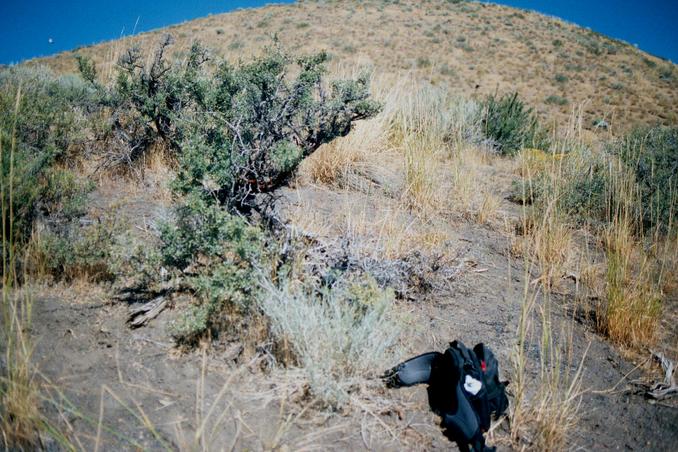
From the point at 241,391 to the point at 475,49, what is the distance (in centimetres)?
2892

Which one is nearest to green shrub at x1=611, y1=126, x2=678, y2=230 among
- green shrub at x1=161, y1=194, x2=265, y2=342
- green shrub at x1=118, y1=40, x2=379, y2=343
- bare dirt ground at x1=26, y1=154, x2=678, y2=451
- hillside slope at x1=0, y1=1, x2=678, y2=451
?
hillside slope at x1=0, y1=1, x2=678, y2=451

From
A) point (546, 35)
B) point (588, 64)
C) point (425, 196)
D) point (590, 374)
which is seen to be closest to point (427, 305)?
point (590, 374)

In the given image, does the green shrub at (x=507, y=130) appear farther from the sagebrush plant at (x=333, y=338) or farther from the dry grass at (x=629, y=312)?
the sagebrush plant at (x=333, y=338)

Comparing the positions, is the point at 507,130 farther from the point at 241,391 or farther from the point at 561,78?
the point at 561,78

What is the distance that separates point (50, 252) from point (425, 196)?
9.58ft

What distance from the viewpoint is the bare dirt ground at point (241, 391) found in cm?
148

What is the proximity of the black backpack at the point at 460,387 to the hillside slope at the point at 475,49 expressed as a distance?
16.7m

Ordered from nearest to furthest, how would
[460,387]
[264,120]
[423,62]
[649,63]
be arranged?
[460,387] < [264,120] < [423,62] < [649,63]

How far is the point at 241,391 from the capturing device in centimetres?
170

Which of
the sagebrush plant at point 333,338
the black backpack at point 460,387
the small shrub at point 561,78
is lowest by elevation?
the black backpack at point 460,387

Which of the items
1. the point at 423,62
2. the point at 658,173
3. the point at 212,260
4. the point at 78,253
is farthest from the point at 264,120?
the point at 423,62

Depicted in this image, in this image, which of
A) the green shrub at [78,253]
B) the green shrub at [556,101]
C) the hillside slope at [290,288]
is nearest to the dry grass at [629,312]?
the hillside slope at [290,288]

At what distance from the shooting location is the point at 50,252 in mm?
2143

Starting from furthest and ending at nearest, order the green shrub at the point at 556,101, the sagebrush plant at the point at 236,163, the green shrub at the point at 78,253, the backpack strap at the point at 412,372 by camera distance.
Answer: the green shrub at the point at 556,101 < the green shrub at the point at 78,253 < the sagebrush plant at the point at 236,163 < the backpack strap at the point at 412,372
